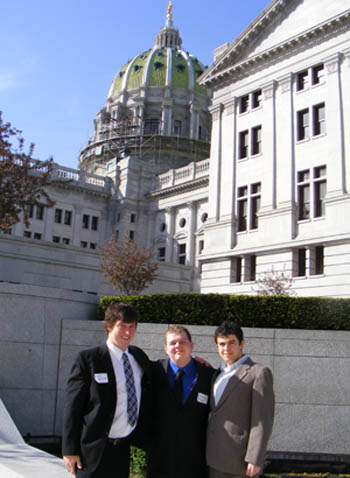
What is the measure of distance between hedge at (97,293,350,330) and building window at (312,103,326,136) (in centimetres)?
2027

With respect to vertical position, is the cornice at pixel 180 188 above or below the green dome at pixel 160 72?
below

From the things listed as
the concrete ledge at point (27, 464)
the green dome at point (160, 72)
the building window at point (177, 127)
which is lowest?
the concrete ledge at point (27, 464)

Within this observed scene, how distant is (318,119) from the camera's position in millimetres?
32000

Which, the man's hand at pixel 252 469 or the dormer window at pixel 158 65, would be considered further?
the dormer window at pixel 158 65

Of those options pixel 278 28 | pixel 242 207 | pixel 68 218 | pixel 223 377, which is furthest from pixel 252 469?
pixel 68 218

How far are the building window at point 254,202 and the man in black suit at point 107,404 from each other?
1126 inches

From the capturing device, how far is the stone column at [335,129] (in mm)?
29500

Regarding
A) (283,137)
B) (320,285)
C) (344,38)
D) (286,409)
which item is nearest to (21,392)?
(286,409)

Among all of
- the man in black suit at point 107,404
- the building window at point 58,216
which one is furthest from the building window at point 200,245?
the man in black suit at point 107,404

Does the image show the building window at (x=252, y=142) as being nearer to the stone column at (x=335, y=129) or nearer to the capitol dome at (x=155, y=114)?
the stone column at (x=335, y=129)

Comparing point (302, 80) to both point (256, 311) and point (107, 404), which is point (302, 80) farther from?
point (107, 404)

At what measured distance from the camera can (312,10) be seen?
3288 cm

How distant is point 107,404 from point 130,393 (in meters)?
0.30

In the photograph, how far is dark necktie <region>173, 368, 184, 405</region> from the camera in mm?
5648
